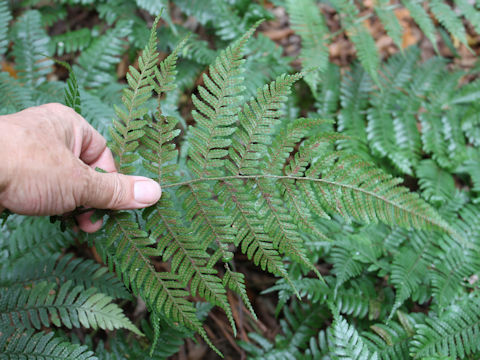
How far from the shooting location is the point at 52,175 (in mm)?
1460

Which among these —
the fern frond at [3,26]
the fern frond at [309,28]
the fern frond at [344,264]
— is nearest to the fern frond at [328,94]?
the fern frond at [309,28]

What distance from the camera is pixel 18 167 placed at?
1.41 meters

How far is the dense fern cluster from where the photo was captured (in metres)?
1.62

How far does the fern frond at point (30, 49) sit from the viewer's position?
296 cm

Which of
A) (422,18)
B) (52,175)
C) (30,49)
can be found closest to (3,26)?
(30,49)

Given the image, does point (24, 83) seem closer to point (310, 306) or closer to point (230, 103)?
point (230, 103)

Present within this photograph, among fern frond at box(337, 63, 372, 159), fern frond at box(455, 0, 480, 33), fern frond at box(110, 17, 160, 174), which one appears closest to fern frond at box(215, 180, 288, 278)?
fern frond at box(110, 17, 160, 174)

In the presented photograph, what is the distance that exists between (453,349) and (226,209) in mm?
1562

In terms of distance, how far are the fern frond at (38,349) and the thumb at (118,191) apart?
0.81 metres

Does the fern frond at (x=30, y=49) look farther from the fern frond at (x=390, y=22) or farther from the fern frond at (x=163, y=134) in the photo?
the fern frond at (x=390, y=22)

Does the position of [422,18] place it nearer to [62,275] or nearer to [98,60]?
[98,60]

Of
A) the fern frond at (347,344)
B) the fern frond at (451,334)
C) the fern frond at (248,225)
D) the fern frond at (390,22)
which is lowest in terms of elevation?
the fern frond at (347,344)

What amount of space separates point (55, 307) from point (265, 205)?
1.39 metres

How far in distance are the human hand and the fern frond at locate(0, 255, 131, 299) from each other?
2.64ft
